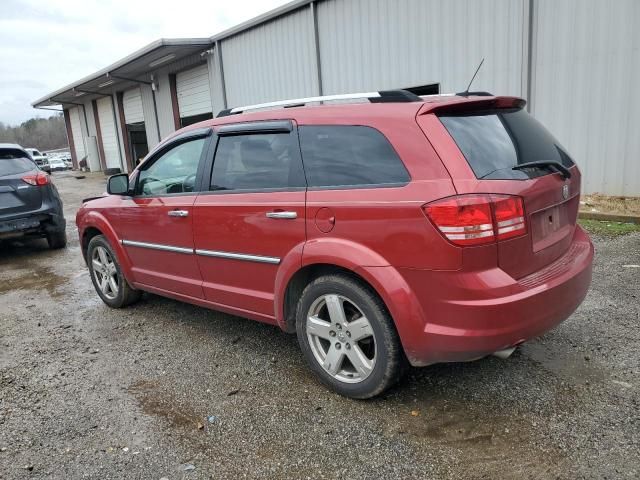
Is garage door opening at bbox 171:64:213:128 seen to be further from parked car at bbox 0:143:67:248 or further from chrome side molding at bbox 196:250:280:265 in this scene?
chrome side molding at bbox 196:250:280:265

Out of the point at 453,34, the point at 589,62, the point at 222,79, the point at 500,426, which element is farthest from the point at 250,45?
the point at 500,426

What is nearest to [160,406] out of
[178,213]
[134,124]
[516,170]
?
[178,213]

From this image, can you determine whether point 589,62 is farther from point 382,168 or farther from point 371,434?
point 371,434

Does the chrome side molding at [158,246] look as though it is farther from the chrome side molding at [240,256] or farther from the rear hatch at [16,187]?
the rear hatch at [16,187]

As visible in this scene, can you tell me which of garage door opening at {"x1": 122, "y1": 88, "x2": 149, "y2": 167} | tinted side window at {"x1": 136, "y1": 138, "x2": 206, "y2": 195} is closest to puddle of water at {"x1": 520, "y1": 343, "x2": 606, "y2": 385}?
tinted side window at {"x1": 136, "y1": 138, "x2": 206, "y2": 195}

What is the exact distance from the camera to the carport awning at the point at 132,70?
1470 centimetres

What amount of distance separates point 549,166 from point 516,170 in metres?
0.33

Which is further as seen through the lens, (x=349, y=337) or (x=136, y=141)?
(x=136, y=141)

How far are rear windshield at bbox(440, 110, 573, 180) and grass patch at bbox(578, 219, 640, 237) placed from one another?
13.2ft

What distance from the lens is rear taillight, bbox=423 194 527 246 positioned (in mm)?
2418

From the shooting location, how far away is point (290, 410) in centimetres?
298

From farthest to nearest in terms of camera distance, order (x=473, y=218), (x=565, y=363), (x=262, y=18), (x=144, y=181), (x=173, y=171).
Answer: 1. (x=262, y=18)
2. (x=144, y=181)
3. (x=173, y=171)
4. (x=565, y=363)
5. (x=473, y=218)

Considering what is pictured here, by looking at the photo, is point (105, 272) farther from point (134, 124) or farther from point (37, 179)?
point (134, 124)

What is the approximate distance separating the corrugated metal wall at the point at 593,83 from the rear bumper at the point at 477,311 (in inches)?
239
